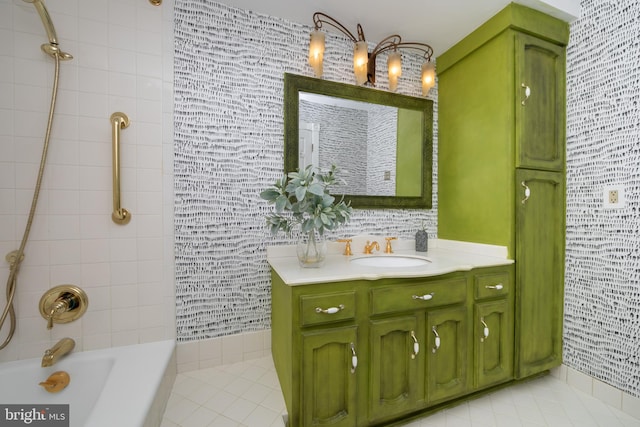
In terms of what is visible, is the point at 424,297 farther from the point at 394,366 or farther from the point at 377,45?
the point at 377,45

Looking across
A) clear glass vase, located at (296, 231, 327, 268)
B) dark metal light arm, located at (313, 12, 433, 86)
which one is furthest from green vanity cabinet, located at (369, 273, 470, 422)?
dark metal light arm, located at (313, 12, 433, 86)

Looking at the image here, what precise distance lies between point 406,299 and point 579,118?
1.54m

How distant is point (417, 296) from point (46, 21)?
2.09m

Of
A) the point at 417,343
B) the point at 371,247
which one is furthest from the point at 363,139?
the point at 417,343

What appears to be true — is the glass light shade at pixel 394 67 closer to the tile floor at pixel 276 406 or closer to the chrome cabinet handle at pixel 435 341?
the chrome cabinet handle at pixel 435 341

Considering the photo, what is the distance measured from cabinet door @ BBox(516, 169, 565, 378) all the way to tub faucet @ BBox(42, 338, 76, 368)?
233 centimetres

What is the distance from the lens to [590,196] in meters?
1.49

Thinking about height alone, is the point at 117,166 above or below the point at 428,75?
below

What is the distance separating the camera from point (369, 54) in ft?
5.90

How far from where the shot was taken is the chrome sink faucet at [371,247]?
175cm

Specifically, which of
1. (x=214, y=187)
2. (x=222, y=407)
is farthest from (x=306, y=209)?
(x=222, y=407)

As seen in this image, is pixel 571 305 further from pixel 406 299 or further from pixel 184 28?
pixel 184 28

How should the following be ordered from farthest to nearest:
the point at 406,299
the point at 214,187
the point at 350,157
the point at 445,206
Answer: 1. the point at 445,206
2. the point at 350,157
3. the point at 214,187
4. the point at 406,299

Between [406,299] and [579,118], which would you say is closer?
[406,299]
